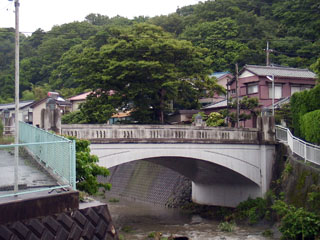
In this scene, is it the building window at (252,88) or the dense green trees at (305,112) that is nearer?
the dense green trees at (305,112)

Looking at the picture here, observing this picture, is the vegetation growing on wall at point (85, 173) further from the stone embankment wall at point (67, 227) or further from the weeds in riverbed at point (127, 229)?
the weeds in riverbed at point (127, 229)

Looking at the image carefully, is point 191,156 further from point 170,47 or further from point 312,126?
point 170,47

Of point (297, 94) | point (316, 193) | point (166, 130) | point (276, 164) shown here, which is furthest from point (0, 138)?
point (297, 94)

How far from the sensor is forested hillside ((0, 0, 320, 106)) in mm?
26422

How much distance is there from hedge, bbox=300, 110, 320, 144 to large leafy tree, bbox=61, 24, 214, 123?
303 inches

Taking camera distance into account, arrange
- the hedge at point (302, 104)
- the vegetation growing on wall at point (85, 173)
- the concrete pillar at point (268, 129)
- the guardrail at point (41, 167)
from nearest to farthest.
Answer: the guardrail at point (41, 167)
the vegetation growing on wall at point (85, 173)
the hedge at point (302, 104)
the concrete pillar at point (268, 129)

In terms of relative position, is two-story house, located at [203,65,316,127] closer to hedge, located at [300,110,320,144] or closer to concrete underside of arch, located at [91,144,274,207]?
concrete underside of arch, located at [91,144,274,207]

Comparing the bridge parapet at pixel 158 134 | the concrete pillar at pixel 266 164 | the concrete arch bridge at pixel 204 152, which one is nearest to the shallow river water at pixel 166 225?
the concrete arch bridge at pixel 204 152

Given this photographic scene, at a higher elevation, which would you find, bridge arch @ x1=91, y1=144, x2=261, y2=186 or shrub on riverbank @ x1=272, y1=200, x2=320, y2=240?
bridge arch @ x1=91, y1=144, x2=261, y2=186

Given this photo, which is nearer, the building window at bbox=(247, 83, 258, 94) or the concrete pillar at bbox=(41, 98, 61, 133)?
the concrete pillar at bbox=(41, 98, 61, 133)

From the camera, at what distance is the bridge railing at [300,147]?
19.7 metres

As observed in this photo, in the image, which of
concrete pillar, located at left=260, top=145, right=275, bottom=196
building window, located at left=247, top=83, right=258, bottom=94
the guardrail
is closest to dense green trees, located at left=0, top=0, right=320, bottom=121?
building window, located at left=247, top=83, right=258, bottom=94

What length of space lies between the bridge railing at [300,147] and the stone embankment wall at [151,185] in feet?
28.7

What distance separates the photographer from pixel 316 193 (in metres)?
18.0
